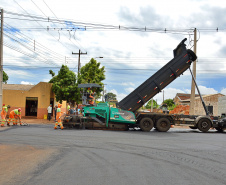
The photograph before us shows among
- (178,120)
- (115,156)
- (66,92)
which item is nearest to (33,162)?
(115,156)

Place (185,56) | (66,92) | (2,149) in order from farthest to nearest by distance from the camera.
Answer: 1. (66,92)
2. (185,56)
3. (2,149)

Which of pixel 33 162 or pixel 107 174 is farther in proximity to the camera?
pixel 33 162

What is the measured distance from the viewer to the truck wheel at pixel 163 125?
14289mm

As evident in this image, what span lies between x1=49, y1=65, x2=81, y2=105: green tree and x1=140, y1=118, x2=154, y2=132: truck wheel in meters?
12.0

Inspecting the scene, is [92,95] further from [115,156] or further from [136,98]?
[115,156]

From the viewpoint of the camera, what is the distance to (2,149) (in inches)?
306

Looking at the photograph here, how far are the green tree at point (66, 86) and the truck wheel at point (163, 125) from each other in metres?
12.4

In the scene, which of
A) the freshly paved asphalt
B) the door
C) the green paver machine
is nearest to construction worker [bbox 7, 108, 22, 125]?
the green paver machine

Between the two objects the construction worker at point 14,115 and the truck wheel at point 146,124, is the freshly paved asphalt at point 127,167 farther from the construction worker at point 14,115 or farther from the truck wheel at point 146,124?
the construction worker at point 14,115

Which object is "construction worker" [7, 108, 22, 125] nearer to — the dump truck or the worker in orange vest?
the dump truck

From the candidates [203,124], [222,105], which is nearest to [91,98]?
[203,124]

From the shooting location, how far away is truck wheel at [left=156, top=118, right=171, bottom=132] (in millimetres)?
14289

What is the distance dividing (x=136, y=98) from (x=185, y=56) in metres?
3.83

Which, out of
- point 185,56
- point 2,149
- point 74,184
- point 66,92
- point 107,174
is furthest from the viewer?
point 66,92
